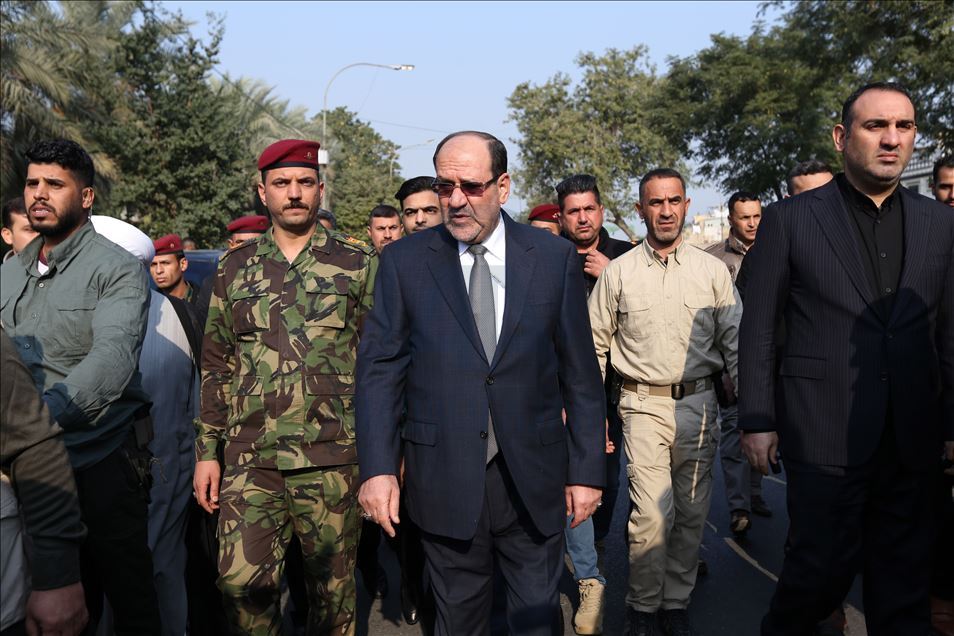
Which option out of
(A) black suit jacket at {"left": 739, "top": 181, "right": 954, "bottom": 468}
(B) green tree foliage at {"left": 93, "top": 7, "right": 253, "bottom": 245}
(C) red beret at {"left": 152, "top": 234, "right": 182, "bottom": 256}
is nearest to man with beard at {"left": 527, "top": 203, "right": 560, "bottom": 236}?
(C) red beret at {"left": 152, "top": 234, "right": 182, "bottom": 256}

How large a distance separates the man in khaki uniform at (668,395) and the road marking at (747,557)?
105cm

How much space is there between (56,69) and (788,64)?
66.0 feet

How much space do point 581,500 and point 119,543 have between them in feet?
5.66

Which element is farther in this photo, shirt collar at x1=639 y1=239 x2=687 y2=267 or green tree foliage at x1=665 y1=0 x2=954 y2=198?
green tree foliage at x1=665 y1=0 x2=954 y2=198

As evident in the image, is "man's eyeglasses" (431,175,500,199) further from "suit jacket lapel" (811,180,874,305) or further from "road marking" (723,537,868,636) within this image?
"road marking" (723,537,868,636)

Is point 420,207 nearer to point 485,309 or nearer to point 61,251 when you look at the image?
point 485,309

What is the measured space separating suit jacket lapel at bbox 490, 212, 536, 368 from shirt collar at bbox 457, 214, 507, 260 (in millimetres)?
22

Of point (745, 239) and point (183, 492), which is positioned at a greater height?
point (745, 239)

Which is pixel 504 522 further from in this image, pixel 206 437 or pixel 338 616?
pixel 206 437

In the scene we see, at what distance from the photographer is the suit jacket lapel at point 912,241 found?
11.8 ft

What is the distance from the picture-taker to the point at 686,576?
16.0 ft

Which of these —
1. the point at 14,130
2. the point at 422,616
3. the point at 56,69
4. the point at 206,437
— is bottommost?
the point at 422,616

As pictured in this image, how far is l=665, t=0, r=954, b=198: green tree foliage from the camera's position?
19781 mm

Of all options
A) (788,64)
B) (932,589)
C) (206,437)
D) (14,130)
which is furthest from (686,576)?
(788,64)
